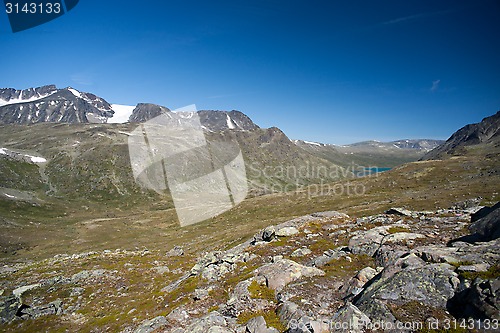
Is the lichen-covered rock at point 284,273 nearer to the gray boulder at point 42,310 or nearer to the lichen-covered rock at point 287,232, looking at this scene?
the lichen-covered rock at point 287,232

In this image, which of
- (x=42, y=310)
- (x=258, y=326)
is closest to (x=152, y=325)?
(x=258, y=326)

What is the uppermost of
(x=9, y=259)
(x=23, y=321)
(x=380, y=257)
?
(x=380, y=257)

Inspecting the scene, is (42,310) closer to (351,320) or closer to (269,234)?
(269,234)

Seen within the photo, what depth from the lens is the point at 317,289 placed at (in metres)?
19.0

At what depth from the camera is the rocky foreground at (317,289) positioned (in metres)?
13.6

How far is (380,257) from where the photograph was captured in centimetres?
2162

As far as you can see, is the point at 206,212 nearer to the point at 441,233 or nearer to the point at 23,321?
the point at 23,321

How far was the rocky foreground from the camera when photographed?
13570mm

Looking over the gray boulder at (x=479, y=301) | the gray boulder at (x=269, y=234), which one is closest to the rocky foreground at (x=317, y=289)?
the gray boulder at (x=479, y=301)

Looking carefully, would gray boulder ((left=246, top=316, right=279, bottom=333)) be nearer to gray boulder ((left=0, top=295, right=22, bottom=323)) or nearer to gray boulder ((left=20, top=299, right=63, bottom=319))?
gray boulder ((left=20, top=299, right=63, bottom=319))

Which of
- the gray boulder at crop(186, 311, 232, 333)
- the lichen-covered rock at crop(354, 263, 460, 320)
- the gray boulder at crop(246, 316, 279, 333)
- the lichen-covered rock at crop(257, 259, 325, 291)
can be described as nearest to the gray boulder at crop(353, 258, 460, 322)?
the lichen-covered rock at crop(354, 263, 460, 320)

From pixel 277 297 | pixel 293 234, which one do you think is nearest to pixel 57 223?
pixel 293 234

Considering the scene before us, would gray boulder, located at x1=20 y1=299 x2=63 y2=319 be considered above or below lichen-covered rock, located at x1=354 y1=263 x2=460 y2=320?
below

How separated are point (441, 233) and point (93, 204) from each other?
216m
